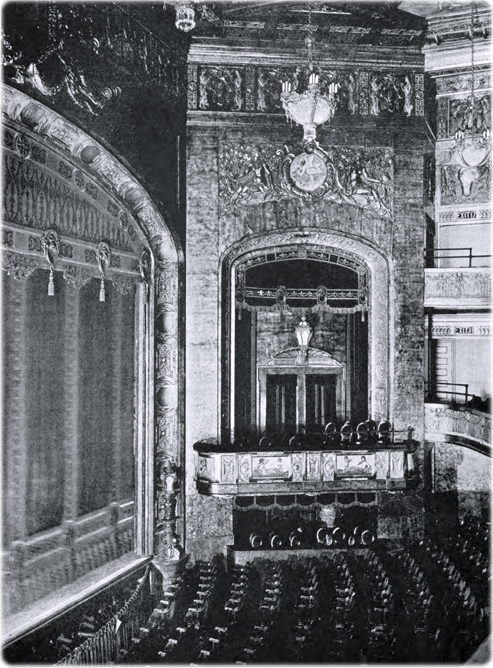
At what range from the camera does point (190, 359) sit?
12.0 m

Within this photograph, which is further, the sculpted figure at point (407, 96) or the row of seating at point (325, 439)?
the sculpted figure at point (407, 96)

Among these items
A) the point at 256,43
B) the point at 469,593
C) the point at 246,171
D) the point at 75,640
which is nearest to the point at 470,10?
the point at 256,43

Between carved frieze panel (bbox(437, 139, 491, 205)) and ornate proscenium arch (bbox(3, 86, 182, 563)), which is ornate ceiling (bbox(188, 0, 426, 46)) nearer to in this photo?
carved frieze panel (bbox(437, 139, 491, 205))

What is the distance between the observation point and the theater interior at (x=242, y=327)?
339 inches

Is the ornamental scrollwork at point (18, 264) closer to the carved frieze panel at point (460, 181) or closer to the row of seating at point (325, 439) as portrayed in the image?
the row of seating at point (325, 439)

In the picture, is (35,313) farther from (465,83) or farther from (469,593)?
(465,83)

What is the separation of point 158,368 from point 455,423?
5640 millimetres

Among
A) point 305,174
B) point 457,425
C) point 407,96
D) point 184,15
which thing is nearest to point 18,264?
point 184,15

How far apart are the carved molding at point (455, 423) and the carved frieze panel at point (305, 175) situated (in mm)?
3888

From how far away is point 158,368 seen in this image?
1162 centimetres

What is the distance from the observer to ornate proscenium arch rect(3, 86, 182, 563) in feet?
36.3

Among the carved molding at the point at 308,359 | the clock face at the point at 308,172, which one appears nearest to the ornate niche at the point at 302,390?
the carved molding at the point at 308,359

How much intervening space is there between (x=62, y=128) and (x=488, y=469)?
1068 centimetres

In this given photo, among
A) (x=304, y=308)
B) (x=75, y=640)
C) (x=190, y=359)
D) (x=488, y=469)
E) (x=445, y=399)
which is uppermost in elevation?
(x=304, y=308)
